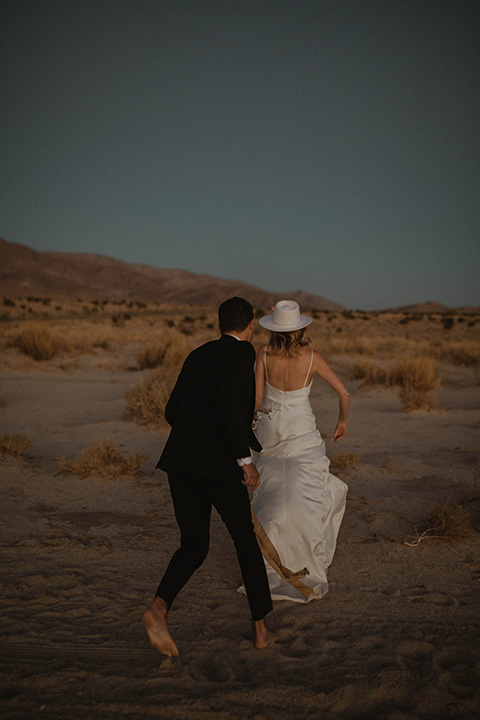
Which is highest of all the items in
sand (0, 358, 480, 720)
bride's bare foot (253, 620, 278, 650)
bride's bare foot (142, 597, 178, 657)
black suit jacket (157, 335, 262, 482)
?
black suit jacket (157, 335, 262, 482)

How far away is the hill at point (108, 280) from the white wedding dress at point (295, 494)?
5302 inches

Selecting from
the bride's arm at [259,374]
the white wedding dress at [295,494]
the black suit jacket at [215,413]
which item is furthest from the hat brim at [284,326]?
the black suit jacket at [215,413]

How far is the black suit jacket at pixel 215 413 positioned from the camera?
2572 mm

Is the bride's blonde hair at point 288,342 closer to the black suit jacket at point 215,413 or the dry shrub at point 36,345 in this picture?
the black suit jacket at point 215,413

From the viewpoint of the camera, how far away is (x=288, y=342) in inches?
146

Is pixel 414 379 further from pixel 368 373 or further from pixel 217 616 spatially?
pixel 217 616

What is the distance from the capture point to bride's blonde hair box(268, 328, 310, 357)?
146 inches

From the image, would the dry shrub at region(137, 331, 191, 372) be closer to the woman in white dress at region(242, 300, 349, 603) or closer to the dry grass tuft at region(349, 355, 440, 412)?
the dry grass tuft at region(349, 355, 440, 412)

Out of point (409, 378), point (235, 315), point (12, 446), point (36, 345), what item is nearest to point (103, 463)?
point (12, 446)

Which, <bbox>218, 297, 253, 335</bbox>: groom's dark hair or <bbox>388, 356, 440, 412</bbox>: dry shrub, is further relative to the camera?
<bbox>388, 356, 440, 412</bbox>: dry shrub

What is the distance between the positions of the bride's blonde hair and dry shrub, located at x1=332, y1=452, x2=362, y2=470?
3.19 m

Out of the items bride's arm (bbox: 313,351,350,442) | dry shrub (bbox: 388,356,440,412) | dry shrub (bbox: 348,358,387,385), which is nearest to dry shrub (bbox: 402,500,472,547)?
bride's arm (bbox: 313,351,350,442)

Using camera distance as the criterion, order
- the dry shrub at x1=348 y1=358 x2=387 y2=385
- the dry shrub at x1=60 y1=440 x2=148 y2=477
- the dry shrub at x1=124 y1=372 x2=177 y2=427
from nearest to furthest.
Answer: the dry shrub at x1=60 y1=440 x2=148 y2=477 → the dry shrub at x1=124 y1=372 x2=177 y2=427 → the dry shrub at x1=348 y1=358 x2=387 y2=385

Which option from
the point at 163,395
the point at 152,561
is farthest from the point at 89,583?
the point at 163,395
